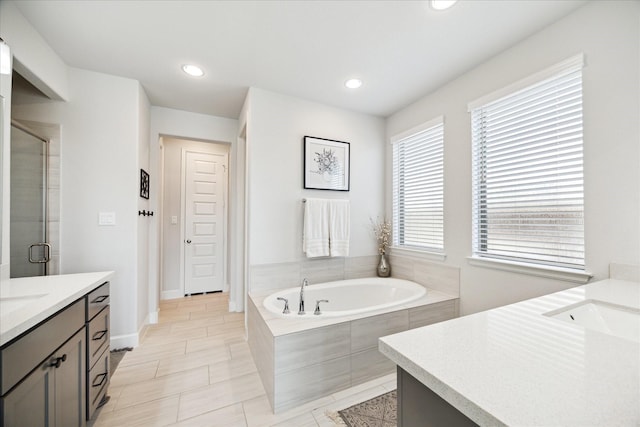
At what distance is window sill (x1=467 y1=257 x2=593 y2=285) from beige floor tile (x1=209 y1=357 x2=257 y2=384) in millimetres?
2044

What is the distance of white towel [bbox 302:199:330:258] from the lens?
263cm

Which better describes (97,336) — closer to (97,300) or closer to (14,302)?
(97,300)

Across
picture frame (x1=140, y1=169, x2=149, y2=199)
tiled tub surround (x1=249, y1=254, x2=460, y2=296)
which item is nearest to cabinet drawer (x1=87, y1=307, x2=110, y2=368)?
tiled tub surround (x1=249, y1=254, x2=460, y2=296)

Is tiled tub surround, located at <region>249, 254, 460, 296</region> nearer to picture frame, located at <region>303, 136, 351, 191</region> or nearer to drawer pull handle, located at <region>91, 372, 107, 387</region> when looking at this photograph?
picture frame, located at <region>303, 136, 351, 191</region>

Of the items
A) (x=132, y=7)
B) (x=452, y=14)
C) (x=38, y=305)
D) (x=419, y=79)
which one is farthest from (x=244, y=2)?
(x=38, y=305)

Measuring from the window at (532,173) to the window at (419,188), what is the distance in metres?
0.38

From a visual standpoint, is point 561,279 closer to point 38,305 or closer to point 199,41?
point 38,305

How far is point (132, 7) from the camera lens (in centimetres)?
155

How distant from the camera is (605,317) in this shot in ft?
3.38

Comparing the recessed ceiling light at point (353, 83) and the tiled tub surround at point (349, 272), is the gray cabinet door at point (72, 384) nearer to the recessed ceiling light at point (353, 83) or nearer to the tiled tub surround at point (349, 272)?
the tiled tub surround at point (349, 272)

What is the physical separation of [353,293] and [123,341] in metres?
2.21

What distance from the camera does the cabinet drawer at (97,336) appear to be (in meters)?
1.40

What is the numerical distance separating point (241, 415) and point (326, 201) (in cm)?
188

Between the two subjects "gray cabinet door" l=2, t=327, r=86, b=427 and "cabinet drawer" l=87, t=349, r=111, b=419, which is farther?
"cabinet drawer" l=87, t=349, r=111, b=419
